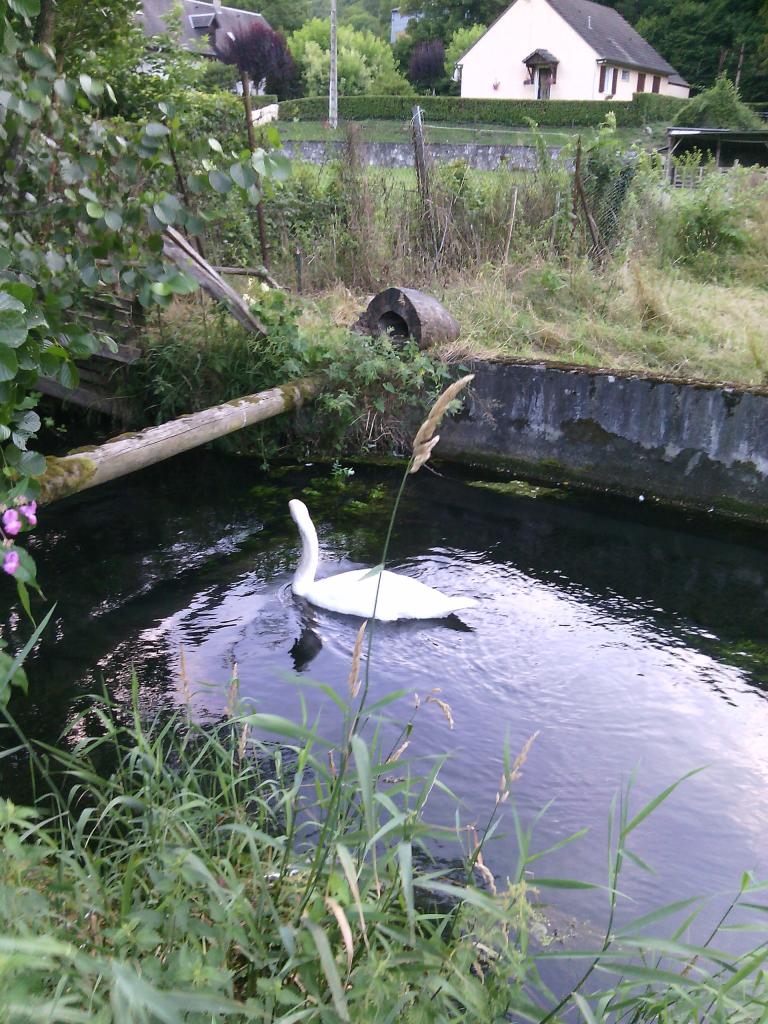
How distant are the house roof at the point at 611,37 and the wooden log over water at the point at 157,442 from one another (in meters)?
51.3

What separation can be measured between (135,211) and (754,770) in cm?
360

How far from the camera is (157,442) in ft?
20.6

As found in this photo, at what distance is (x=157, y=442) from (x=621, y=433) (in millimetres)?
4072

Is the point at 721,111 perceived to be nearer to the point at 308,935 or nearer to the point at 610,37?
the point at 610,37

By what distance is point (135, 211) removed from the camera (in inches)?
131

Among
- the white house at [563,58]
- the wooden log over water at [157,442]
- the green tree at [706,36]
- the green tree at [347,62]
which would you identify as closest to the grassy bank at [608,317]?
the wooden log over water at [157,442]

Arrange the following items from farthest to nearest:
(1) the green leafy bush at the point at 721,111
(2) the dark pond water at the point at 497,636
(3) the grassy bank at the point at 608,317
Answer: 1. (1) the green leafy bush at the point at 721,111
2. (3) the grassy bank at the point at 608,317
3. (2) the dark pond water at the point at 497,636

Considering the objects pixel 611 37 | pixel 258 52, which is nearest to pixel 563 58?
pixel 611 37

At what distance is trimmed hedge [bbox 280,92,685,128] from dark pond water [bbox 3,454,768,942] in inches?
1367

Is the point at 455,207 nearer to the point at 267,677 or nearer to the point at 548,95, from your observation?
the point at 267,677

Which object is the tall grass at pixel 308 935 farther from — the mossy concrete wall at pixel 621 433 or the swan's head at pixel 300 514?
the mossy concrete wall at pixel 621 433

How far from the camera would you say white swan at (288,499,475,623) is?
528cm

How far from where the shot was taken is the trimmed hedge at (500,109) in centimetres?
4006

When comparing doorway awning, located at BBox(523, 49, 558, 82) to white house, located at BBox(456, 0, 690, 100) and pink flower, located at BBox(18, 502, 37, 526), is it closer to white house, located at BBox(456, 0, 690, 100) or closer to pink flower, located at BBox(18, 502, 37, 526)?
white house, located at BBox(456, 0, 690, 100)
